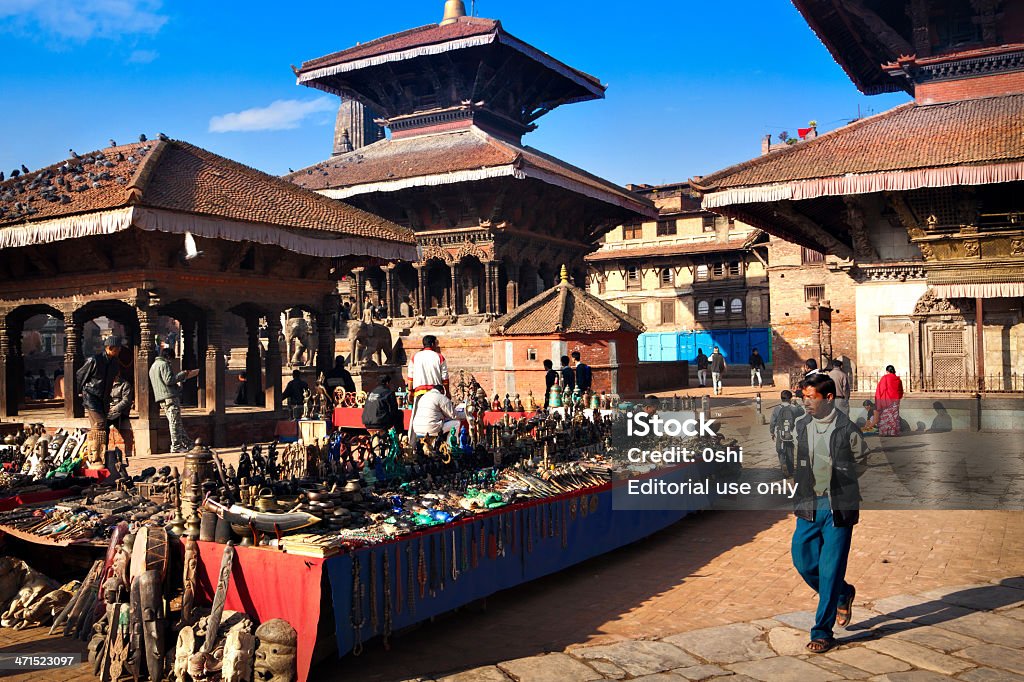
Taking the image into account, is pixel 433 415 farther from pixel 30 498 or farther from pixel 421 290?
pixel 421 290

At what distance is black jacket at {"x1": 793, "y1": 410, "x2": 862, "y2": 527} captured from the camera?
527cm

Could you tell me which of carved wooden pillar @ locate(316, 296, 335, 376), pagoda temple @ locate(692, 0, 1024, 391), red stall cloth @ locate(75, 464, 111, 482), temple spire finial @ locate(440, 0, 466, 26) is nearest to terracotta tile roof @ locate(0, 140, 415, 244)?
carved wooden pillar @ locate(316, 296, 335, 376)

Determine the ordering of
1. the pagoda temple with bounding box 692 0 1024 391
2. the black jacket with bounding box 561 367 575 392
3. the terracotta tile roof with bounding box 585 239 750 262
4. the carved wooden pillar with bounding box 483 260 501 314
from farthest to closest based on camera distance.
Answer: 1. the terracotta tile roof with bounding box 585 239 750 262
2. the carved wooden pillar with bounding box 483 260 501 314
3. the pagoda temple with bounding box 692 0 1024 391
4. the black jacket with bounding box 561 367 575 392

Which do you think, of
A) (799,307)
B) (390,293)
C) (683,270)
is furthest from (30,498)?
(683,270)

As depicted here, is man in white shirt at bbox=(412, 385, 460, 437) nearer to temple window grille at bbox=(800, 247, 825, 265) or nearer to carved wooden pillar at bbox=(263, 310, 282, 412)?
carved wooden pillar at bbox=(263, 310, 282, 412)

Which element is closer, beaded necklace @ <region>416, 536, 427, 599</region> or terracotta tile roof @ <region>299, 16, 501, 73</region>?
beaded necklace @ <region>416, 536, 427, 599</region>

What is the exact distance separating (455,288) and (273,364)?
1183 cm

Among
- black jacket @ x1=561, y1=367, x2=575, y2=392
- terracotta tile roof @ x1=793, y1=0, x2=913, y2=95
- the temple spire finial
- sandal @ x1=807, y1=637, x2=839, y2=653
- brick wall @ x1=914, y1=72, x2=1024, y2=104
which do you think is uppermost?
the temple spire finial

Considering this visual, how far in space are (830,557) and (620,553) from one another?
311cm

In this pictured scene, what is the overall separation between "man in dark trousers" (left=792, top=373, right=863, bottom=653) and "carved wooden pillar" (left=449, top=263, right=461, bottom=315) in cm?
2254

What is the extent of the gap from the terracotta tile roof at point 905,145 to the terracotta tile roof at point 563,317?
4429mm

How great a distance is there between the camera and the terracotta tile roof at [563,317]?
2159 centimetres

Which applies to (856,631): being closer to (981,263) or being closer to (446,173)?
(981,263)

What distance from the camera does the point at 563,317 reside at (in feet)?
71.1
